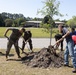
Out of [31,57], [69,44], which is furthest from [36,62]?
[69,44]

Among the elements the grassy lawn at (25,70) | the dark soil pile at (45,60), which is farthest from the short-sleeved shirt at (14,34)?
the grassy lawn at (25,70)

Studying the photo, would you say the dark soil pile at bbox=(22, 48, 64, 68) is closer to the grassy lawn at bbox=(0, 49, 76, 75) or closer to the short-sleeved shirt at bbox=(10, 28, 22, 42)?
the grassy lawn at bbox=(0, 49, 76, 75)

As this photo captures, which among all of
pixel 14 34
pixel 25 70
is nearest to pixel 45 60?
pixel 25 70

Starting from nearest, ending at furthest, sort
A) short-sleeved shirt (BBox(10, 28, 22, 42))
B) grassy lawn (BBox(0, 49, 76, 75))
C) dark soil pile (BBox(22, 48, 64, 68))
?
grassy lawn (BBox(0, 49, 76, 75))
dark soil pile (BBox(22, 48, 64, 68))
short-sleeved shirt (BBox(10, 28, 22, 42))

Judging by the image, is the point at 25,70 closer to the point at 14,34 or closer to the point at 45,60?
the point at 45,60

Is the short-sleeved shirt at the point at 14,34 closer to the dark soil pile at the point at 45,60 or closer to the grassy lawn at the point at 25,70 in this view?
the dark soil pile at the point at 45,60

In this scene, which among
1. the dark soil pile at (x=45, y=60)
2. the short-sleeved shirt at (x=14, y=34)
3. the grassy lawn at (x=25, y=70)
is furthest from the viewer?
the short-sleeved shirt at (x=14, y=34)

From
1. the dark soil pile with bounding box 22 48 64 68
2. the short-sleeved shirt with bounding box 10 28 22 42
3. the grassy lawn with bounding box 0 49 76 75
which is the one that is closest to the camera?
the grassy lawn with bounding box 0 49 76 75

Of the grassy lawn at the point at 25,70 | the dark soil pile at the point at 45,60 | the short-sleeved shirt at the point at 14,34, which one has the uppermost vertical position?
the short-sleeved shirt at the point at 14,34

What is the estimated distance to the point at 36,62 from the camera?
9.67 m

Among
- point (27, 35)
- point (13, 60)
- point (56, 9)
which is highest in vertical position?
point (56, 9)

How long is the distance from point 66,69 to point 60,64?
64 centimetres

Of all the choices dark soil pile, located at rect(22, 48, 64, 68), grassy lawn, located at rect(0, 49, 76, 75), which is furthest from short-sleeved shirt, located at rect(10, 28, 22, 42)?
grassy lawn, located at rect(0, 49, 76, 75)

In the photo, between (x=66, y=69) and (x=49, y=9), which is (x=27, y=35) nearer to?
(x=49, y=9)
